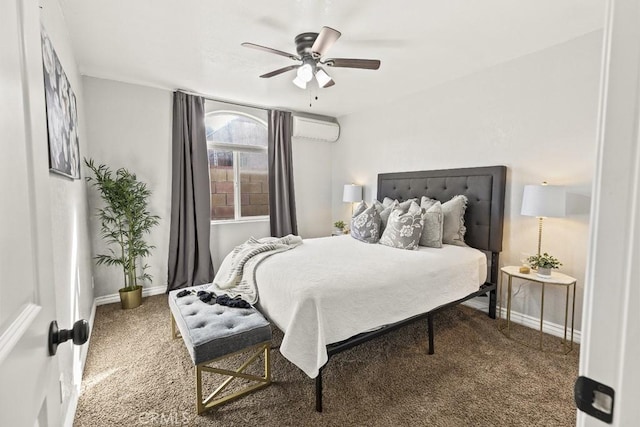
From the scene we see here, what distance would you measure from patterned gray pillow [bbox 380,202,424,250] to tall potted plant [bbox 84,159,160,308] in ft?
8.93

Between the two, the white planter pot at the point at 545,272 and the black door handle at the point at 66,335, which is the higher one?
the black door handle at the point at 66,335

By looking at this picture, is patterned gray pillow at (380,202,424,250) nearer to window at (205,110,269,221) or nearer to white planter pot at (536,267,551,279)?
white planter pot at (536,267,551,279)

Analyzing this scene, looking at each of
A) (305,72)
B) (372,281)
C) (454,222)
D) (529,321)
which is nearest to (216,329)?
(372,281)

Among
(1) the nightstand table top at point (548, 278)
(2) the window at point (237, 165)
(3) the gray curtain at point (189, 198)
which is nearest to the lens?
(1) the nightstand table top at point (548, 278)

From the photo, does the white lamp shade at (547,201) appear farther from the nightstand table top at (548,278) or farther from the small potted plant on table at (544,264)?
the nightstand table top at (548,278)

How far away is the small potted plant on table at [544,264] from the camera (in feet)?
7.96

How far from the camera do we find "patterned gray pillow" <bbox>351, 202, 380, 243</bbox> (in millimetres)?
3236

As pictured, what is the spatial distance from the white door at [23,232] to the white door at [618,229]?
0.92 meters

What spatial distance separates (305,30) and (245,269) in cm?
200

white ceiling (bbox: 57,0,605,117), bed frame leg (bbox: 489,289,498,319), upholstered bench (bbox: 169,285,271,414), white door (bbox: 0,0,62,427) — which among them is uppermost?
white ceiling (bbox: 57,0,605,117)

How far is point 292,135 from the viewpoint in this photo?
464 centimetres

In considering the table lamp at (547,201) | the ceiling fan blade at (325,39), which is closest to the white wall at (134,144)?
the ceiling fan blade at (325,39)

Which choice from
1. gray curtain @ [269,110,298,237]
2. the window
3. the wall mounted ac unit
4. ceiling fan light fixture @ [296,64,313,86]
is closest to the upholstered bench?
ceiling fan light fixture @ [296,64,313,86]

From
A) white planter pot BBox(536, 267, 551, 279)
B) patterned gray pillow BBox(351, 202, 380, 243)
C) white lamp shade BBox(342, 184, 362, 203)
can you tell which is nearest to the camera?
white planter pot BBox(536, 267, 551, 279)
